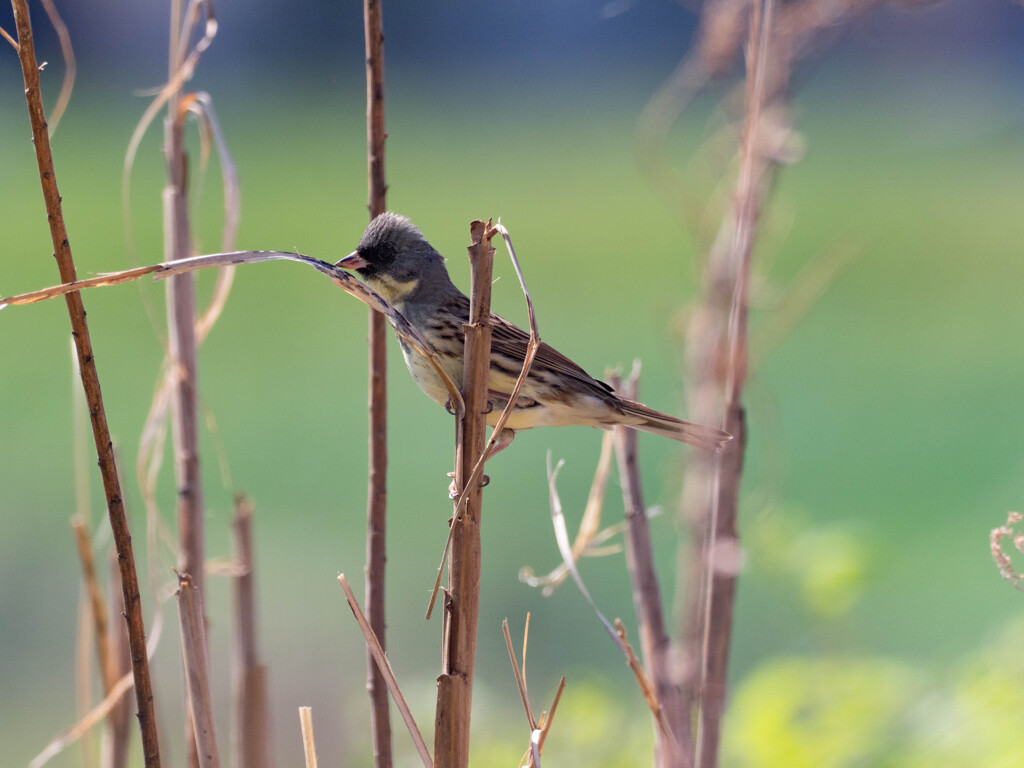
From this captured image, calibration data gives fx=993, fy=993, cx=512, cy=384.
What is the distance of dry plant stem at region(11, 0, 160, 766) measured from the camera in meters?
0.67

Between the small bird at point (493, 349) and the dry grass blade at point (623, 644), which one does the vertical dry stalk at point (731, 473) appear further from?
the small bird at point (493, 349)

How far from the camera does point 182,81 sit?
43.5 inches

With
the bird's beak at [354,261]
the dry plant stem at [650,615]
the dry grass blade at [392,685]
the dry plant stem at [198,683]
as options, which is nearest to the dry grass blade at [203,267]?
the dry grass blade at [392,685]

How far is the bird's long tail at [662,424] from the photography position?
4.28ft

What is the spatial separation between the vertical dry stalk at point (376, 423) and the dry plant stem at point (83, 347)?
1.03 ft

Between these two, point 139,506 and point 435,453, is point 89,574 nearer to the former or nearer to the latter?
point 139,506

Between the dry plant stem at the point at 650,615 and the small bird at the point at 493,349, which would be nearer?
the dry plant stem at the point at 650,615

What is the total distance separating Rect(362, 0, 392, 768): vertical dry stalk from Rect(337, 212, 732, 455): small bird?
13.1 inches

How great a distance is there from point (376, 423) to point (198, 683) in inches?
11.8

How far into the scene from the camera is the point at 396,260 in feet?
4.83

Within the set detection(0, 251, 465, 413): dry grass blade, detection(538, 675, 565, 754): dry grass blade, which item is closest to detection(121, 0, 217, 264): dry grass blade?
detection(0, 251, 465, 413): dry grass blade

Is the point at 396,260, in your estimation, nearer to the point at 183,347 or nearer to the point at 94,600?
the point at 183,347

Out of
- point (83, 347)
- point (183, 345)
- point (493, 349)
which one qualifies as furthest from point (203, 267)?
point (493, 349)

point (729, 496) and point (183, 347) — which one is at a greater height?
point (183, 347)
